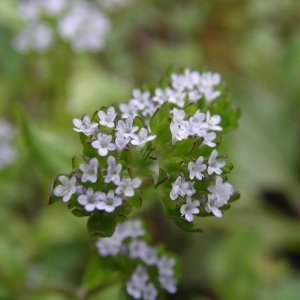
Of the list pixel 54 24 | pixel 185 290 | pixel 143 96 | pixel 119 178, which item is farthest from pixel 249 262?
pixel 54 24

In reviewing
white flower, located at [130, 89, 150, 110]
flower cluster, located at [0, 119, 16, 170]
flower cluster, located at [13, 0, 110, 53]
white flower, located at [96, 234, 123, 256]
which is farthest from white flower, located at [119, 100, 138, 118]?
flower cluster, located at [13, 0, 110, 53]

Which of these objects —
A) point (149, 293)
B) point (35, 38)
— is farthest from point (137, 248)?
point (35, 38)

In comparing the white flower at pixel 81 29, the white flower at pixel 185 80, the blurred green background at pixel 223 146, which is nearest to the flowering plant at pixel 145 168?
the white flower at pixel 185 80

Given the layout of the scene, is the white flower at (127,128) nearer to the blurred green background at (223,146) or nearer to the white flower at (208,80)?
the white flower at (208,80)

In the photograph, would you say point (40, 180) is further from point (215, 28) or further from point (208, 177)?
point (208, 177)

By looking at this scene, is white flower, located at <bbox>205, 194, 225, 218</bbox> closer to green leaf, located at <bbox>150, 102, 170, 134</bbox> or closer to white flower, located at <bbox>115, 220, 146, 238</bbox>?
green leaf, located at <bbox>150, 102, 170, 134</bbox>

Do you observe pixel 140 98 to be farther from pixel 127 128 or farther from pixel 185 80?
pixel 127 128

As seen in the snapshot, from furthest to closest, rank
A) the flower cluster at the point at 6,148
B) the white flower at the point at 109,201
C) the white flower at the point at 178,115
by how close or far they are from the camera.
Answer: the flower cluster at the point at 6,148 → the white flower at the point at 178,115 → the white flower at the point at 109,201

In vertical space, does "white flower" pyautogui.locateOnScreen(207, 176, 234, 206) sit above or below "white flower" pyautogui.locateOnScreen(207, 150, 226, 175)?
below
